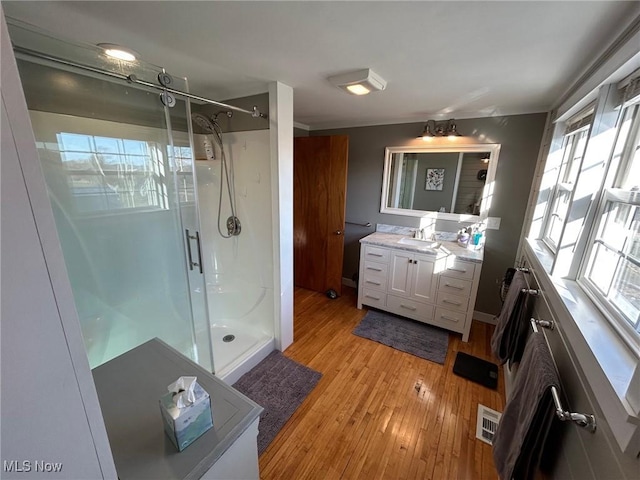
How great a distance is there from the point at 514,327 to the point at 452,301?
80 centimetres

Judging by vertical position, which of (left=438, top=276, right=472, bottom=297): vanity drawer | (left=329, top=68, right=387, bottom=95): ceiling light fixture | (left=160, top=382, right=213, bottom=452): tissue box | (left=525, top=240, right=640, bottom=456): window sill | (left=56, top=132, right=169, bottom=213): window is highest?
(left=329, top=68, right=387, bottom=95): ceiling light fixture

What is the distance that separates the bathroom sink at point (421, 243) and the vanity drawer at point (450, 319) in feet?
2.01

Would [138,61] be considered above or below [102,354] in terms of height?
above

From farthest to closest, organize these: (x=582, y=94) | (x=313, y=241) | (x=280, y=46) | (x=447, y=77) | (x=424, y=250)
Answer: (x=313, y=241) < (x=424, y=250) < (x=447, y=77) < (x=582, y=94) < (x=280, y=46)

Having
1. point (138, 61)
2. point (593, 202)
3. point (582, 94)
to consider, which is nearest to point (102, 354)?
point (138, 61)

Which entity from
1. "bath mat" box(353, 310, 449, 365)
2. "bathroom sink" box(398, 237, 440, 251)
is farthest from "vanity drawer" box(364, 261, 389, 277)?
"bath mat" box(353, 310, 449, 365)

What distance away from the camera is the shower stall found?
1.45 m

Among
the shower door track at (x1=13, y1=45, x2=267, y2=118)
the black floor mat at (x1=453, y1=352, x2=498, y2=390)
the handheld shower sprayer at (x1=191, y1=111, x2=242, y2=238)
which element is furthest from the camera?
the handheld shower sprayer at (x1=191, y1=111, x2=242, y2=238)

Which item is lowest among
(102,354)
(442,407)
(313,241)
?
(442,407)

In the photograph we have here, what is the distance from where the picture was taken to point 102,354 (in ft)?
5.26

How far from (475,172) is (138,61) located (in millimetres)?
2853

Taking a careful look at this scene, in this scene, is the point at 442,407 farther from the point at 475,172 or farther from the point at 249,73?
the point at 249,73

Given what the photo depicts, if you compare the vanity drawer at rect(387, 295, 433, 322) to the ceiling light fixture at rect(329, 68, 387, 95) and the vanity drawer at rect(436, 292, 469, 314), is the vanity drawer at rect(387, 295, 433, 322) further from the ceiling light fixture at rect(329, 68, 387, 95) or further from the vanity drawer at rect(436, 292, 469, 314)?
the ceiling light fixture at rect(329, 68, 387, 95)

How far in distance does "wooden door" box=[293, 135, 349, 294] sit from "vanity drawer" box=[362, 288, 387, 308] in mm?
424
